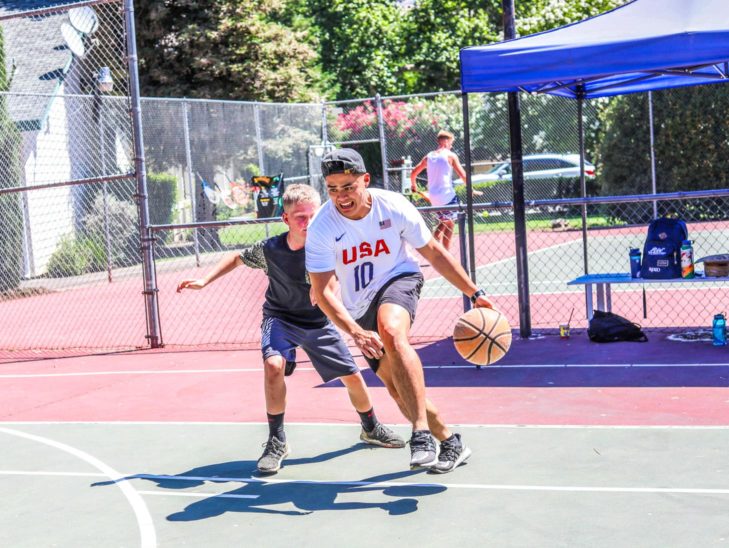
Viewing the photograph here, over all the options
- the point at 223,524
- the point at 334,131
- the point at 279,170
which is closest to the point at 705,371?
the point at 223,524

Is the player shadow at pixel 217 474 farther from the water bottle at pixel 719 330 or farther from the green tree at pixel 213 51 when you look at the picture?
the green tree at pixel 213 51

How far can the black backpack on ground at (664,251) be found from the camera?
393 inches

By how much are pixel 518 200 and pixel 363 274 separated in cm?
499

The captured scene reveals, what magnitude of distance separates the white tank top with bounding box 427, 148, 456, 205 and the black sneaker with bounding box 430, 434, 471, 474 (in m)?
10.7

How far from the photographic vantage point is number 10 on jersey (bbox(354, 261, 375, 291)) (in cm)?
592

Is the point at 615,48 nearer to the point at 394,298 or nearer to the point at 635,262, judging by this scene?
the point at 635,262

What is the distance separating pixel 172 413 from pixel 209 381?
1.28 m

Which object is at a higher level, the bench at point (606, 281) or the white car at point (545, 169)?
the white car at point (545, 169)

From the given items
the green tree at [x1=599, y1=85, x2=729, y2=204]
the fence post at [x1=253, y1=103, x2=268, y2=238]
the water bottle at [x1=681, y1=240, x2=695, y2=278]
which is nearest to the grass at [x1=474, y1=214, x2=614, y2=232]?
the green tree at [x1=599, y1=85, x2=729, y2=204]

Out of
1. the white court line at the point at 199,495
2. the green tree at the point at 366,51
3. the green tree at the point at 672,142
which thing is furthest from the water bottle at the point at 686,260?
the green tree at the point at 366,51

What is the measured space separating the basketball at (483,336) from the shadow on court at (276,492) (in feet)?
2.62

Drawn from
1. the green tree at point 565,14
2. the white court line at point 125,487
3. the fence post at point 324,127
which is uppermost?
the green tree at point 565,14

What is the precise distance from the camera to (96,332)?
1349cm

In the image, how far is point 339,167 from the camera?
5645 millimetres
